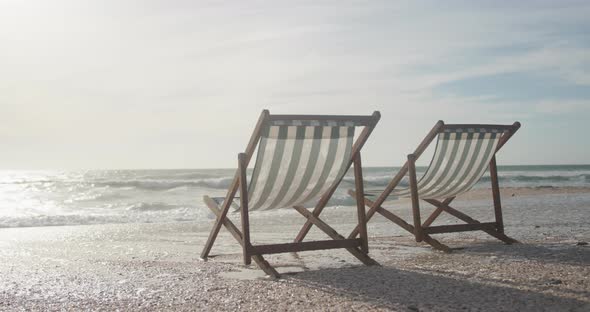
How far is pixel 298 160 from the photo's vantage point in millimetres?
4340

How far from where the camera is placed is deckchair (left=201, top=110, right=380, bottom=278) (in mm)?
4145

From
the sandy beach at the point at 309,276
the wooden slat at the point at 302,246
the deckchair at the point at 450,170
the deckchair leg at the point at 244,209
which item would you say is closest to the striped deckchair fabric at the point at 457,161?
the deckchair at the point at 450,170

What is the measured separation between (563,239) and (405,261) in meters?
2.30

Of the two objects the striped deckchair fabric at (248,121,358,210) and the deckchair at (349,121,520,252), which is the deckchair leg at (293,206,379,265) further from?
the deckchair at (349,121,520,252)

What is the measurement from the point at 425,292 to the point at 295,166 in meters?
1.39

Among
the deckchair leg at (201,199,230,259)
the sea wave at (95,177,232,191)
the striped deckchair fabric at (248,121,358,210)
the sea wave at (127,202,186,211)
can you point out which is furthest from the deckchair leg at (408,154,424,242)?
the sea wave at (95,177,232,191)

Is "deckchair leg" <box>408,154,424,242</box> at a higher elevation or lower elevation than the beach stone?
higher

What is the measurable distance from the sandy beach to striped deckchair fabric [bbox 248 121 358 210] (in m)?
0.61

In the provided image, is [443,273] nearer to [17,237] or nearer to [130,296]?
[130,296]

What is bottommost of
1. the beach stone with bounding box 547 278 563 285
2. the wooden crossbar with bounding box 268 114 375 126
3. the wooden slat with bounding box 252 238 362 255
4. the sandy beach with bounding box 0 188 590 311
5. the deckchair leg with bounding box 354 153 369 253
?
the sandy beach with bounding box 0 188 590 311

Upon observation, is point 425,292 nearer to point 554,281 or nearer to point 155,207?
point 554,281

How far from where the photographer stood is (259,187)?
429 cm

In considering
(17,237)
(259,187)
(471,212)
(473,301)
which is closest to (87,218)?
(17,237)

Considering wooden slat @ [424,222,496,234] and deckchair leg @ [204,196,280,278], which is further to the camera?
wooden slat @ [424,222,496,234]
